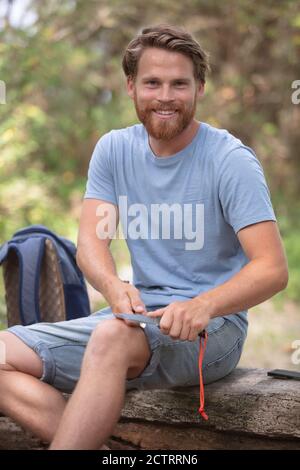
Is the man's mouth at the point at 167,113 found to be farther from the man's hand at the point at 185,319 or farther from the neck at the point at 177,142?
the man's hand at the point at 185,319

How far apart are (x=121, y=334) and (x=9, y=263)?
1.03 m

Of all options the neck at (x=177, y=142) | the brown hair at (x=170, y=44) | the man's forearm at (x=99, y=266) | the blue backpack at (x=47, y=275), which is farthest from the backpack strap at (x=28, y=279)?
the brown hair at (x=170, y=44)

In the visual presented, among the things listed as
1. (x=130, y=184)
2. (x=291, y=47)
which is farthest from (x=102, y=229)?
(x=291, y=47)

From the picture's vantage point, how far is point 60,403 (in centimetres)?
227

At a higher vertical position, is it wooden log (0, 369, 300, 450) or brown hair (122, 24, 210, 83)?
brown hair (122, 24, 210, 83)

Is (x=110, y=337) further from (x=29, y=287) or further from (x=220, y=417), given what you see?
(x=29, y=287)

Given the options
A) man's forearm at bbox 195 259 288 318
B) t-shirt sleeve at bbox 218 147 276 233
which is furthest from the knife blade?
t-shirt sleeve at bbox 218 147 276 233

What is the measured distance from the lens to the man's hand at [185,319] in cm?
214

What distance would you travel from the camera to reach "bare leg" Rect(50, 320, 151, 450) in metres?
1.98

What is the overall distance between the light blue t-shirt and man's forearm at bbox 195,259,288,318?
17 centimetres

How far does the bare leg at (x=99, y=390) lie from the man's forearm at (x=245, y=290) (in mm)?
237

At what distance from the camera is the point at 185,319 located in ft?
7.02

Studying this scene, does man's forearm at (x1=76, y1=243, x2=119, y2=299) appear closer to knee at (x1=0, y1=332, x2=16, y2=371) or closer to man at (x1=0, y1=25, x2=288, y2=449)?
man at (x1=0, y1=25, x2=288, y2=449)

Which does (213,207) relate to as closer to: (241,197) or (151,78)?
(241,197)
